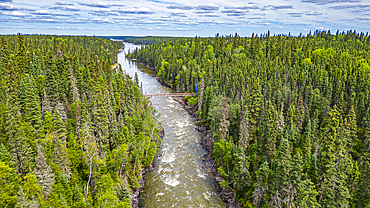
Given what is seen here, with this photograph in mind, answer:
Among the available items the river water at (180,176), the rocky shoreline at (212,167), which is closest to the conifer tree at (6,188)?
the river water at (180,176)

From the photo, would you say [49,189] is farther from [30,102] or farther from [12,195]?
[30,102]

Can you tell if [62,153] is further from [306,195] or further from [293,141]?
[293,141]

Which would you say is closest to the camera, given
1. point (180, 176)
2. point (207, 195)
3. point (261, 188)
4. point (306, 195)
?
point (306, 195)

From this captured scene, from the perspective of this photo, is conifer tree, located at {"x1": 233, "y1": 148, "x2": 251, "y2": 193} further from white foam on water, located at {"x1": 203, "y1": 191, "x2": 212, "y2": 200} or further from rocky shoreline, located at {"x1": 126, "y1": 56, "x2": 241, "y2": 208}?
white foam on water, located at {"x1": 203, "y1": 191, "x2": 212, "y2": 200}

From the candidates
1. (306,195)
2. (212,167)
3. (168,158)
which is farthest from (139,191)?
(306,195)

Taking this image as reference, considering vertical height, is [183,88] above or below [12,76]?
below

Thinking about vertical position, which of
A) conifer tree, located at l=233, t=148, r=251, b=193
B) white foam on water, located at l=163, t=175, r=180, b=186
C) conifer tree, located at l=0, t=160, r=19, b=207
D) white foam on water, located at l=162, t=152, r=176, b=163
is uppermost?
conifer tree, located at l=0, t=160, r=19, b=207

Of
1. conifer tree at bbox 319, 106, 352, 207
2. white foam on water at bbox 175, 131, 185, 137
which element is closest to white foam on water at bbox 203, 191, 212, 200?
conifer tree at bbox 319, 106, 352, 207

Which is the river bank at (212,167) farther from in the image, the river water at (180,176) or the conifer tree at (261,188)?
the conifer tree at (261,188)

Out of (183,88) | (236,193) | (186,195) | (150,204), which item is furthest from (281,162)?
(183,88)

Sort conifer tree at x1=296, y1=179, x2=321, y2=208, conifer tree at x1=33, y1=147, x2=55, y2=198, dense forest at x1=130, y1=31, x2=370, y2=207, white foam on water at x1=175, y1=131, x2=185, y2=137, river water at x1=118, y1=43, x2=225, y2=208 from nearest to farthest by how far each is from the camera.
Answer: conifer tree at x1=296, y1=179, x2=321, y2=208 → conifer tree at x1=33, y1=147, x2=55, y2=198 → dense forest at x1=130, y1=31, x2=370, y2=207 → river water at x1=118, y1=43, x2=225, y2=208 → white foam on water at x1=175, y1=131, x2=185, y2=137

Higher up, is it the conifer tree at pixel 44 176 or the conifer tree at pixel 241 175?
the conifer tree at pixel 44 176
